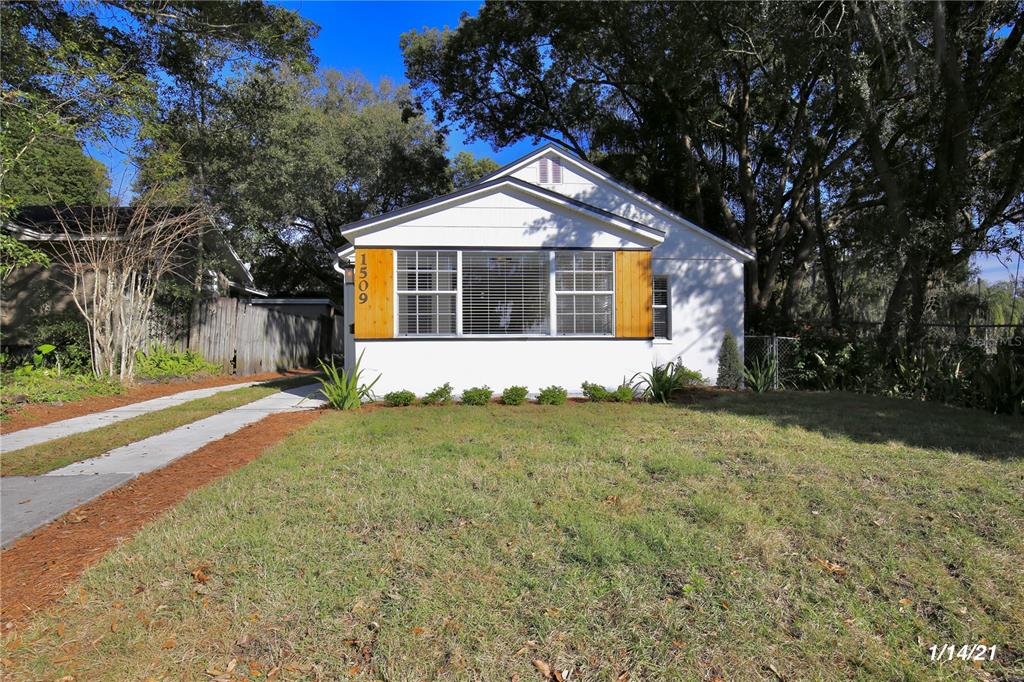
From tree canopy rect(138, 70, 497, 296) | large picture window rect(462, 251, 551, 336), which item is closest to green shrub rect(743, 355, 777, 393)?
large picture window rect(462, 251, 551, 336)

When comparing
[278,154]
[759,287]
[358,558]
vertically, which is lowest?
Result: [358,558]

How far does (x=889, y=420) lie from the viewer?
7.38 metres

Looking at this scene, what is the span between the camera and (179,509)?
400 centimetres

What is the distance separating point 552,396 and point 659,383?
207 cm

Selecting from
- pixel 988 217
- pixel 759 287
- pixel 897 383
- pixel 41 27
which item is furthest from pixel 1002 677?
pixel 41 27

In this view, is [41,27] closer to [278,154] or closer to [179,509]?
[278,154]

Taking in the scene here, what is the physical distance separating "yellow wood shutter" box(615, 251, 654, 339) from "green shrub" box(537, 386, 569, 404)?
1751 millimetres

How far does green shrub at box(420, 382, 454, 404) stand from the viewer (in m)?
9.02

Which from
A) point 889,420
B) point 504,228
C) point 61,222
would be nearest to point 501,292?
point 504,228

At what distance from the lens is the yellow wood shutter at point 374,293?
9.30 m

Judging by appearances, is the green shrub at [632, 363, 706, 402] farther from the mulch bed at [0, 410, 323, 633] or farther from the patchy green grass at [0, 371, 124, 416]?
the patchy green grass at [0, 371, 124, 416]

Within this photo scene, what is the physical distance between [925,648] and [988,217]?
41.0ft
